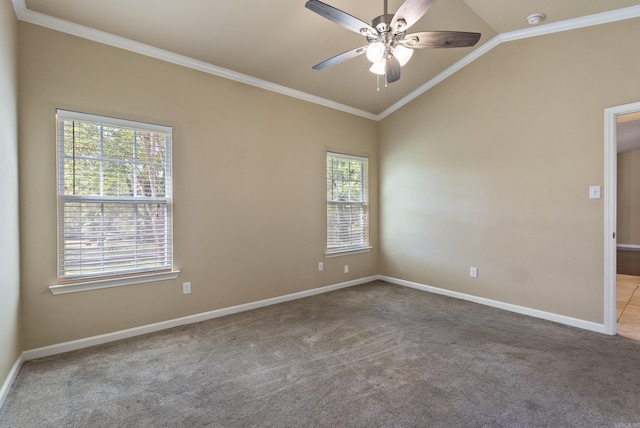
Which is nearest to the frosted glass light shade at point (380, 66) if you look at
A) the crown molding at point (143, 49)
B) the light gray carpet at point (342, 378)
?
the crown molding at point (143, 49)

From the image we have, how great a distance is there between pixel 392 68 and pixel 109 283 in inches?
123

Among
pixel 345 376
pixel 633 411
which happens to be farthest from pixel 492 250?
pixel 345 376

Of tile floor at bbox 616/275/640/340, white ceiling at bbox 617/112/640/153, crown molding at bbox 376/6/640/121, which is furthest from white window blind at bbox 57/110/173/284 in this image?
white ceiling at bbox 617/112/640/153

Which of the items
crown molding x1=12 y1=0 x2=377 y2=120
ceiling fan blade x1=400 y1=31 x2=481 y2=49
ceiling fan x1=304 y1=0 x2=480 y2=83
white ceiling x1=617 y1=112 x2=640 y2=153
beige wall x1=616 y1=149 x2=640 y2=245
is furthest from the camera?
beige wall x1=616 y1=149 x2=640 y2=245

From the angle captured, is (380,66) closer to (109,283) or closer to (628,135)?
(109,283)

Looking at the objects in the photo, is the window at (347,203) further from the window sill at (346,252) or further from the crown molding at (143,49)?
the crown molding at (143,49)

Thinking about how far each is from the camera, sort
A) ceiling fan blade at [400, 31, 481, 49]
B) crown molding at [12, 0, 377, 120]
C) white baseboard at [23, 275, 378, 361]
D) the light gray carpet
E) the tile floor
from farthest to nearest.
Answer: the tile floor < white baseboard at [23, 275, 378, 361] < crown molding at [12, 0, 377, 120] < ceiling fan blade at [400, 31, 481, 49] < the light gray carpet

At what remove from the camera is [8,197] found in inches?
85.0

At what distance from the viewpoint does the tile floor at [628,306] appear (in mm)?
3047

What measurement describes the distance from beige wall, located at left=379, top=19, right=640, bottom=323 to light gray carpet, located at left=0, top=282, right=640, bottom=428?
0.68 metres

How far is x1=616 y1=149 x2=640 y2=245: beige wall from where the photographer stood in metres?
8.33

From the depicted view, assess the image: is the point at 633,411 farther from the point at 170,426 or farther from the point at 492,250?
the point at 170,426

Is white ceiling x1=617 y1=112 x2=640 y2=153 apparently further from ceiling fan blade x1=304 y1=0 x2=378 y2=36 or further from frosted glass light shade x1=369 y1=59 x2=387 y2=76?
ceiling fan blade x1=304 y1=0 x2=378 y2=36

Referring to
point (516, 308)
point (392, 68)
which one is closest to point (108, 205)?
point (392, 68)
